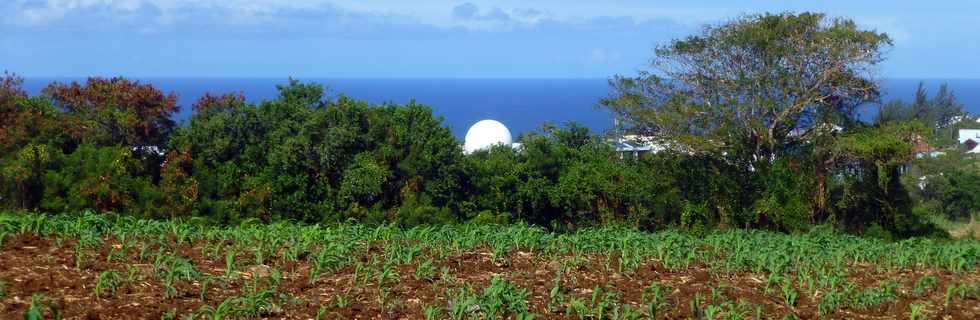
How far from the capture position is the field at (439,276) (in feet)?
19.0

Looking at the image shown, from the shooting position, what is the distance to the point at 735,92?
22.0 metres

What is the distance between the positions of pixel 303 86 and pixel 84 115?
193 inches

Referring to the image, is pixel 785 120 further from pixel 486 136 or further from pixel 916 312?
pixel 916 312

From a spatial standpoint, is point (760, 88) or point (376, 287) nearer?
point (376, 287)

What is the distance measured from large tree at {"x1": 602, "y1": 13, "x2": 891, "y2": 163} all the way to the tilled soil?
14260mm

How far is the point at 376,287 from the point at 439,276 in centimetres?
57

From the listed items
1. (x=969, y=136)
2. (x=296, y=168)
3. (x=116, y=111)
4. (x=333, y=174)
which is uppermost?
(x=116, y=111)

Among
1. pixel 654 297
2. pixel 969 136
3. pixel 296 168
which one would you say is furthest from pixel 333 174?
pixel 969 136

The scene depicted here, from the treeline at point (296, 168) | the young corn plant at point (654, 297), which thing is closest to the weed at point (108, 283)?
the young corn plant at point (654, 297)

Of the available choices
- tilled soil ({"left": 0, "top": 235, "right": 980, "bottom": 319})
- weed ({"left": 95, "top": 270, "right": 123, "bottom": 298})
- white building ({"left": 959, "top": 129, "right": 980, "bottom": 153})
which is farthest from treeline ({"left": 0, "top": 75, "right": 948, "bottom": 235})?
white building ({"left": 959, "top": 129, "right": 980, "bottom": 153})

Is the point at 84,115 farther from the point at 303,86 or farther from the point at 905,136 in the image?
the point at 905,136

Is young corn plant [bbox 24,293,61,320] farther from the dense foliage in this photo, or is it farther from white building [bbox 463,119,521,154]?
white building [bbox 463,119,521,154]

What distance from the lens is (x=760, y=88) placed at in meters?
21.8

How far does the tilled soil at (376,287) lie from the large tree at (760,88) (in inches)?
561
